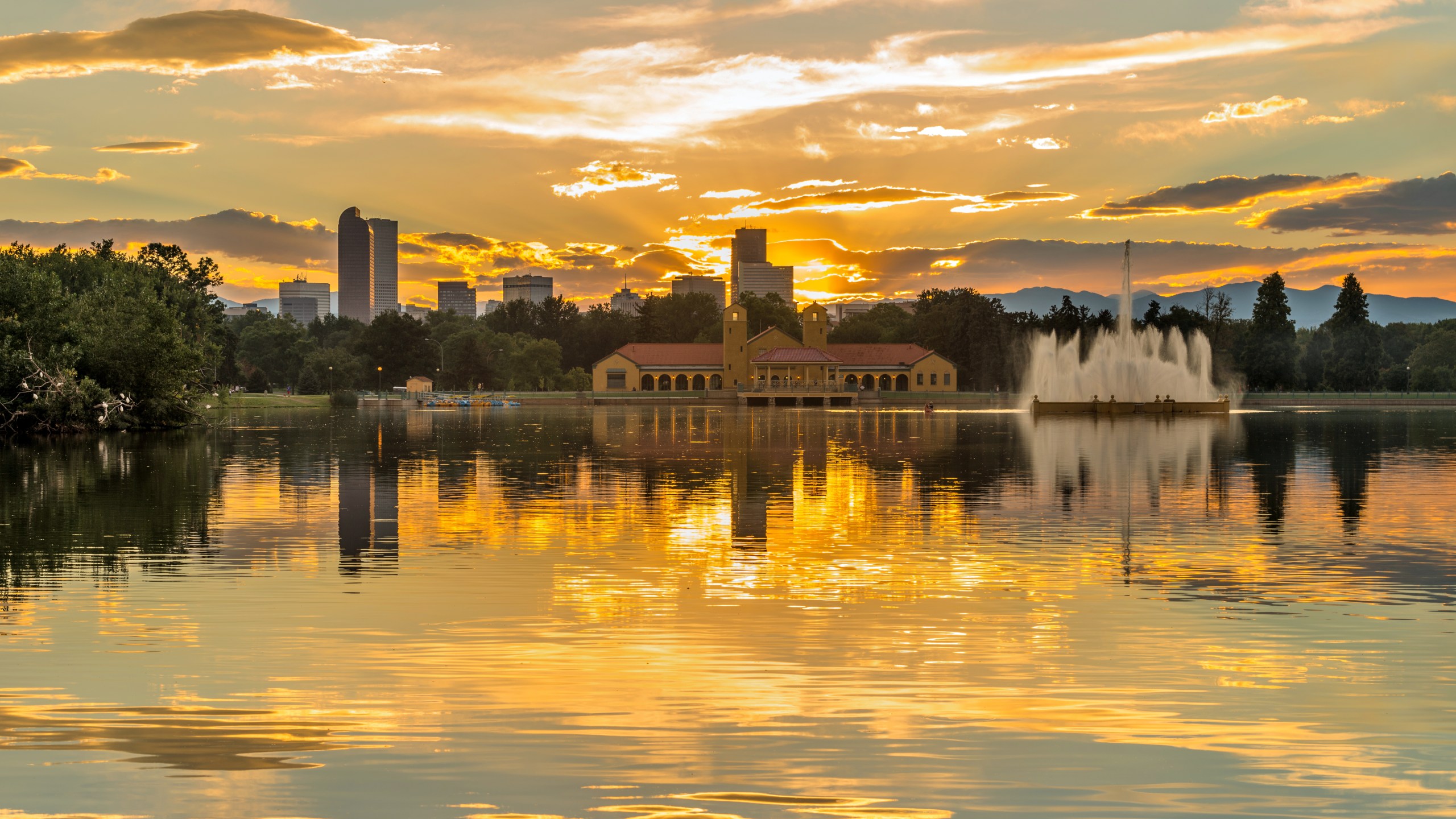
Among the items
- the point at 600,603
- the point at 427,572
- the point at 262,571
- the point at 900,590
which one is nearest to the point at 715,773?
the point at 600,603

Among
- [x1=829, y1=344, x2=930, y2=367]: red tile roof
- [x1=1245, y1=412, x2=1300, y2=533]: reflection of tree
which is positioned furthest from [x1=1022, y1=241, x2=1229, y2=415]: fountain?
[x1=829, y1=344, x2=930, y2=367]: red tile roof

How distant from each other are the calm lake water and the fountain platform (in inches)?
2287

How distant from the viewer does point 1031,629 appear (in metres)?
12.0

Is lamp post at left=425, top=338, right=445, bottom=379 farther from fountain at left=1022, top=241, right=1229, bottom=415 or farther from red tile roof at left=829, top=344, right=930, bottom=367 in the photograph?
fountain at left=1022, top=241, right=1229, bottom=415

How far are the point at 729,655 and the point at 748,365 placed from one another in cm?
14594

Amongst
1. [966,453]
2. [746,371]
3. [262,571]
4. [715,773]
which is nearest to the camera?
[715,773]

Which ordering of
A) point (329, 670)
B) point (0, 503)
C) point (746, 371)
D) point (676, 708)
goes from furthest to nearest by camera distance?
point (746, 371), point (0, 503), point (329, 670), point (676, 708)

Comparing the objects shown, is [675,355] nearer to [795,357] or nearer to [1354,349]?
[795,357]

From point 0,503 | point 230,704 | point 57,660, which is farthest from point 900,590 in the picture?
point 0,503

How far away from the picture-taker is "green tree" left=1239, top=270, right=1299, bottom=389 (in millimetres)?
130500

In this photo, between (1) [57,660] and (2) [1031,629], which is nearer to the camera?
(1) [57,660]

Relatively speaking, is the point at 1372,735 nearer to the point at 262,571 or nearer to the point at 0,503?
the point at 262,571

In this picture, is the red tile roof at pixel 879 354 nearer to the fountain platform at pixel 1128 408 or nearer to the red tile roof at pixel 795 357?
the red tile roof at pixel 795 357

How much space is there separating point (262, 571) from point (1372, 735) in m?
13.3
